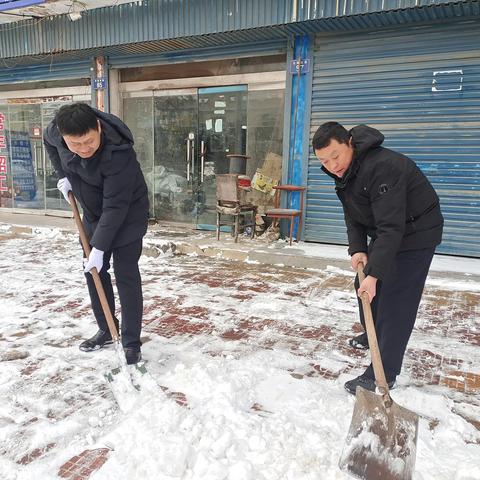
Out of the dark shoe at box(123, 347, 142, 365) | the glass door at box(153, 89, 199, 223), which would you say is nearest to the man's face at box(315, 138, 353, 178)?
the dark shoe at box(123, 347, 142, 365)

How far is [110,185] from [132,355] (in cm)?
115

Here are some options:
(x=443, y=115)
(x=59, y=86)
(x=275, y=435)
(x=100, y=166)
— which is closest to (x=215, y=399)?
(x=275, y=435)

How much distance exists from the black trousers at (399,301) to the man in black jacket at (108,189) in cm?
160

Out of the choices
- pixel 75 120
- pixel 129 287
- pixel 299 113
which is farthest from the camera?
pixel 299 113

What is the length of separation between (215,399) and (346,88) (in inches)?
217

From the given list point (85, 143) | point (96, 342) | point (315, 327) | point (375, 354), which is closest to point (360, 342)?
point (315, 327)

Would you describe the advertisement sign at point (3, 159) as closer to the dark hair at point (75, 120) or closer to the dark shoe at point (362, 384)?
the dark hair at point (75, 120)

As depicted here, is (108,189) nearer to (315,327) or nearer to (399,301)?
(399,301)

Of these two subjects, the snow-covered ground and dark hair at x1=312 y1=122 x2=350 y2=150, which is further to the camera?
dark hair at x1=312 y1=122 x2=350 y2=150

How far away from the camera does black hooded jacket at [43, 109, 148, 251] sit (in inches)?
103

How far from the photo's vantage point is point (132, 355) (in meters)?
2.90

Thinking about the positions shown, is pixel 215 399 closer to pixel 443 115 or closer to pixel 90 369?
pixel 90 369

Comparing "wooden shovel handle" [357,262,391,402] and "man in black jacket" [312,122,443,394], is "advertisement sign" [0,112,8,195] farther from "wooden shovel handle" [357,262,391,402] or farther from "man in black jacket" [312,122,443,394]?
"wooden shovel handle" [357,262,391,402]

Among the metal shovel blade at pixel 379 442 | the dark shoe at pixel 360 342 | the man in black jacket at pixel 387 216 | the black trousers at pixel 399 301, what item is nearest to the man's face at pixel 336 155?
the man in black jacket at pixel 387 216
